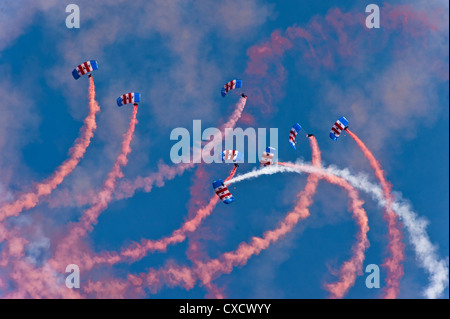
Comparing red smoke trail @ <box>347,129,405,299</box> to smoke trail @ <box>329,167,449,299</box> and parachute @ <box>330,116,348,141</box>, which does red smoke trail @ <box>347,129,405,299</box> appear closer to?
smoke trail @ <box>329,167,449,299</box>

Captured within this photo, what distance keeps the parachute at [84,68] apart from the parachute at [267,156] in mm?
12019

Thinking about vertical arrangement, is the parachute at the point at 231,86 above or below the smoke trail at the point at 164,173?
above

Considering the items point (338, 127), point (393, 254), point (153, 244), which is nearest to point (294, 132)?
point (338, 127)

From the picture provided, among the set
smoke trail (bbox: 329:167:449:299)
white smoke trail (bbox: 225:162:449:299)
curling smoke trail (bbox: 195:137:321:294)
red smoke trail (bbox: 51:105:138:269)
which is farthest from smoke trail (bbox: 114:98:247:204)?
smoke trail (bbox: 329:167:449:299)

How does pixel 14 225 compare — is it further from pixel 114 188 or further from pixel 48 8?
pixel 48 8

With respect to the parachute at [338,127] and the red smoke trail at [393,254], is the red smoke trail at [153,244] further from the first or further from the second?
the red smoke trail at [393,254]

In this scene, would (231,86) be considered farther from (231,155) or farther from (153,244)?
(153,244)

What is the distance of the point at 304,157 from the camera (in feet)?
174

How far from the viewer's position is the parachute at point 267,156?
164ft

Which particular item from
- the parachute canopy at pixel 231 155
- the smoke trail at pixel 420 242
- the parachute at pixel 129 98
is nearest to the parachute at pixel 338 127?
the smoke trail at pixel 420 242

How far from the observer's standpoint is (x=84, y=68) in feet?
168

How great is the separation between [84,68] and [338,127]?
16.6 m
